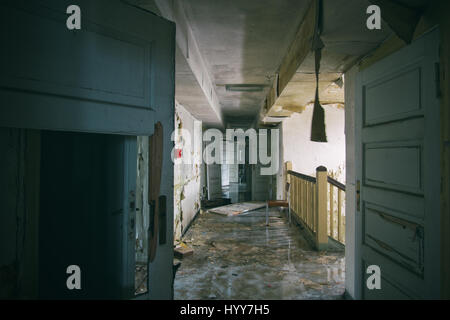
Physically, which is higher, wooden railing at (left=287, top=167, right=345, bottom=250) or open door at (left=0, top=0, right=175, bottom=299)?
open door at (left=0, top=0, right=175, bottom=299)

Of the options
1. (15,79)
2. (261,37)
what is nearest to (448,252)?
(15,79)

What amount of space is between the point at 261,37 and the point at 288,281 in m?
2.59

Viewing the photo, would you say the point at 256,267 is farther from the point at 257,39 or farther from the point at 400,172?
the point at 257,39

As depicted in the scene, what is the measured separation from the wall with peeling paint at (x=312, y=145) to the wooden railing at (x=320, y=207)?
1006mm

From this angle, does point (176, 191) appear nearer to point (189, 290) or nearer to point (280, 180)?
point (189, 290)

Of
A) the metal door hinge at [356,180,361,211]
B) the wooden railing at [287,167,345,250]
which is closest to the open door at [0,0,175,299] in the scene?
the metal door hinge at [356,180,361,211]

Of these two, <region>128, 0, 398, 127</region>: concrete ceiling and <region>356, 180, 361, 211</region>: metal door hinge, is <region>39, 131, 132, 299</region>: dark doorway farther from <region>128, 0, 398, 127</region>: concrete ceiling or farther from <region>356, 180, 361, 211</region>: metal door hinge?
<region>356, 180, 361, 211</region>: metal door hinge

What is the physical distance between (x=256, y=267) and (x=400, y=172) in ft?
6.97

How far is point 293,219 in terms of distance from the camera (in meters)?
5.55

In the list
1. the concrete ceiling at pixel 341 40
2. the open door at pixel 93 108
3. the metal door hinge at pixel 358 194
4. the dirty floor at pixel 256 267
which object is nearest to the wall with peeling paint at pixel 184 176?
the dirty floor at pixel 256 267

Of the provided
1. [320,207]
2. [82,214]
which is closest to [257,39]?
[82,214]

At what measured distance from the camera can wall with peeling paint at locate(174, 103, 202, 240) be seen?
13.7 ft

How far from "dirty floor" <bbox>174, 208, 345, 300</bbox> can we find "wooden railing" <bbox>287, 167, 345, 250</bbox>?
9.5 inches

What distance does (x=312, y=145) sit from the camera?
19.9 ft
